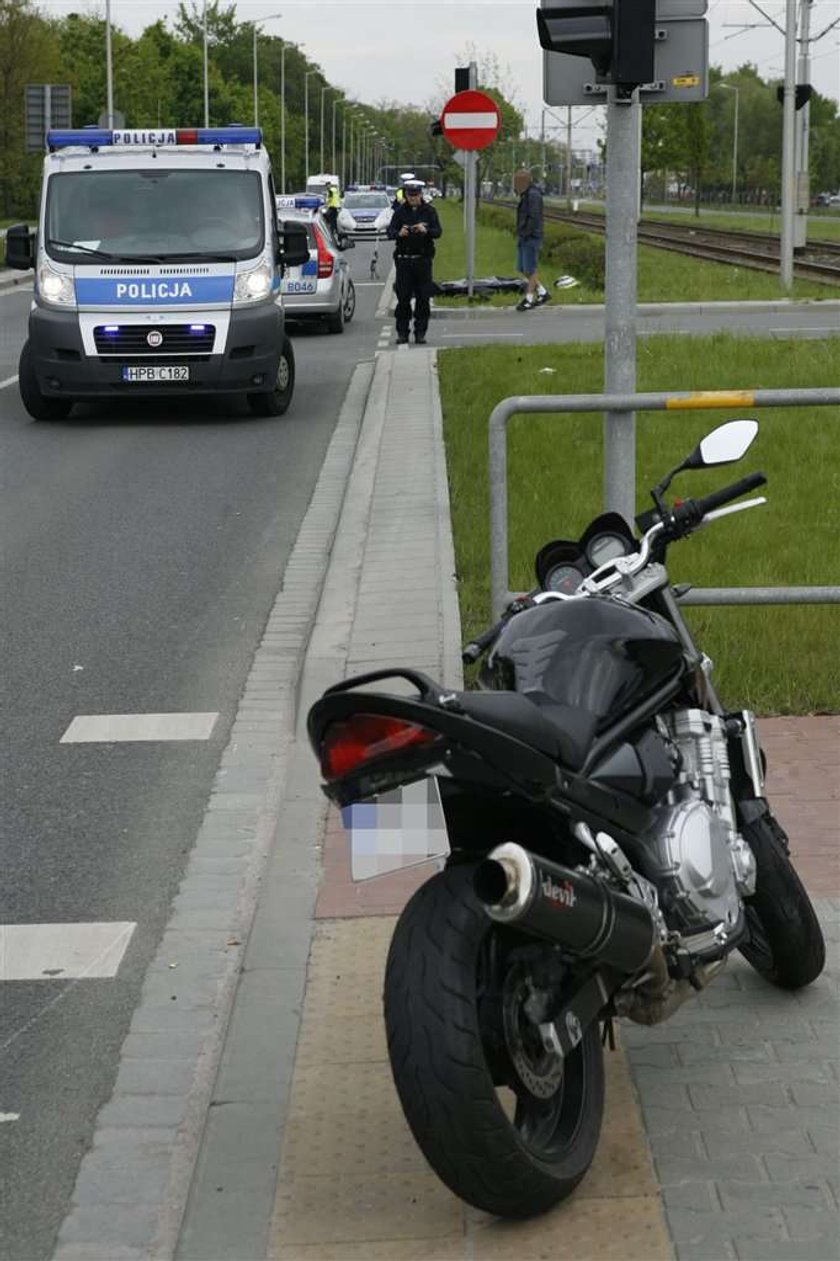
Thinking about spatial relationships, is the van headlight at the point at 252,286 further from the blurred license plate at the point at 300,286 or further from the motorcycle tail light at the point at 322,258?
the blurred license plate at the point at 300,286

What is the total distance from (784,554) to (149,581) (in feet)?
10.4

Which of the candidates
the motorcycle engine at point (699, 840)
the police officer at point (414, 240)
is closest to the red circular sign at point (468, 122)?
the police officer at point (414, 240)

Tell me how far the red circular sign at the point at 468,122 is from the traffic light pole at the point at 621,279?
21030 mm

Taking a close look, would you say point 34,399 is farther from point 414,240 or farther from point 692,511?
point 692,511

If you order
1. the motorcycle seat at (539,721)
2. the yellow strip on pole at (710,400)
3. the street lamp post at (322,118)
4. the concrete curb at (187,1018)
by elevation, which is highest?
the street lamp post at (322,118)

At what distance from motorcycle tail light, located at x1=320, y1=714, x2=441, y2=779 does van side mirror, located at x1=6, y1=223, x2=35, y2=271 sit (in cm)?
1411

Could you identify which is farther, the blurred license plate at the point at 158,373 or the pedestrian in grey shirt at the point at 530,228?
the pedestrian in grey shirt at the point at 530,228

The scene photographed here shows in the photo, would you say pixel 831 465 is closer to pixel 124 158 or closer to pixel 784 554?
pixel 784 554

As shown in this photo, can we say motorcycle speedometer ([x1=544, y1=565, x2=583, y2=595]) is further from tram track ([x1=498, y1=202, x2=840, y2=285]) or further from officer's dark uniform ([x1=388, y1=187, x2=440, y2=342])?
tram track ([x1=498, y1=202, x2=840, y2=285])

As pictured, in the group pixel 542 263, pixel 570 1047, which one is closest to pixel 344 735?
pixel 570 1047

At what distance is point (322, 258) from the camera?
2566cm

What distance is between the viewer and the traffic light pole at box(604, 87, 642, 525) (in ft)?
23.0

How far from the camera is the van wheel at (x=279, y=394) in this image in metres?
18.1

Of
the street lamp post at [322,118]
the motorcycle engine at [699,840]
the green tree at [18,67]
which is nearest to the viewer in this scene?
the motorcycle engine at [699,840]
